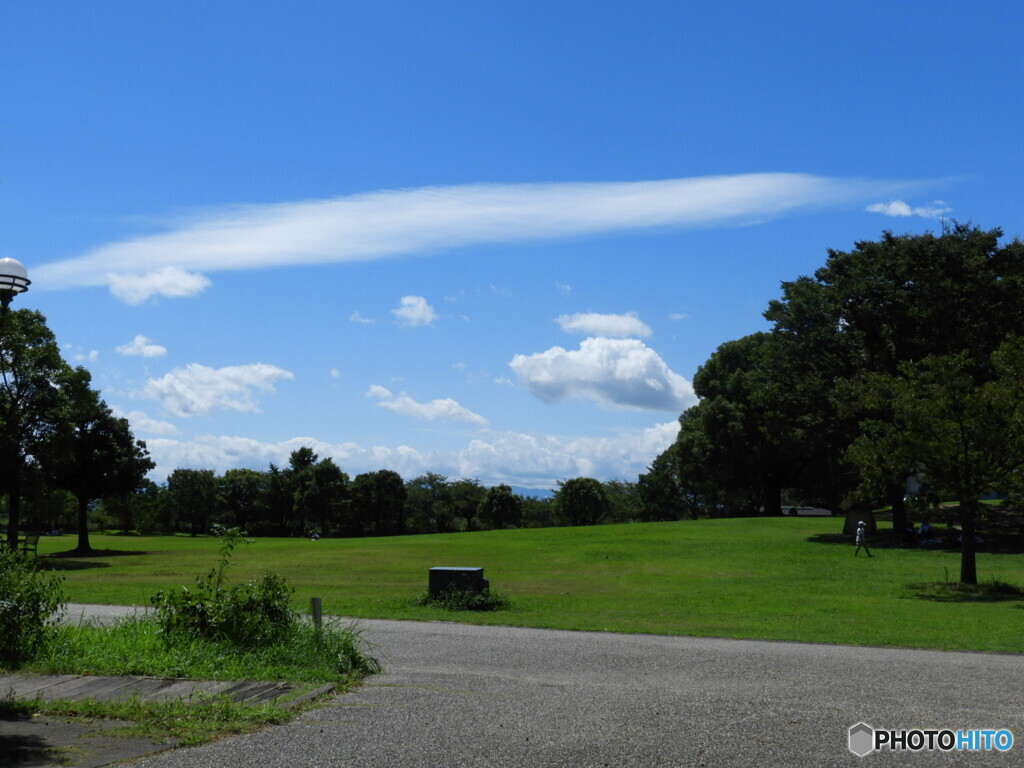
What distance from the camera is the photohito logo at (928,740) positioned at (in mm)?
7262

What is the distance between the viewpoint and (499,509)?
10031 cm

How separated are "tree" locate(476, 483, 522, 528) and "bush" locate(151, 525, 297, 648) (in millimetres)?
89101

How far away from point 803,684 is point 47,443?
38.3 m

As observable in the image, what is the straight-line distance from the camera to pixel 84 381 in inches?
1615

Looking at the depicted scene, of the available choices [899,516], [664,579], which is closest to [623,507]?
[899,516]

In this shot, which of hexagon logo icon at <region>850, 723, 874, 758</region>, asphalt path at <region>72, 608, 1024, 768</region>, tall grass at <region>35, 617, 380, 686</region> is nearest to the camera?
asphalt path at <region>72, 608, 1024, 768</region>

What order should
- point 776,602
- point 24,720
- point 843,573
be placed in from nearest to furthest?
1. point 24,720
2. point 776,602
3. point 843,573

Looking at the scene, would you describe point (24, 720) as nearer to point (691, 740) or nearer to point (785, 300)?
point (691, 740)

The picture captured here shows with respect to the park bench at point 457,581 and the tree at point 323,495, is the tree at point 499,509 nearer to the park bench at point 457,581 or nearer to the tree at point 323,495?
the tree at point 323,495

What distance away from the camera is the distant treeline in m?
95.1

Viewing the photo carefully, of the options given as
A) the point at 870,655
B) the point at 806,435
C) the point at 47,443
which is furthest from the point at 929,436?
the point at 47,443

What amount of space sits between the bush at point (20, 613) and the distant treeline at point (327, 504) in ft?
271

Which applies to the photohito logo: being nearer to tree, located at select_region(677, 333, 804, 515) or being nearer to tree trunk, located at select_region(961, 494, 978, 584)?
tree trunk, located at select_region(961, 494, 978, 584)

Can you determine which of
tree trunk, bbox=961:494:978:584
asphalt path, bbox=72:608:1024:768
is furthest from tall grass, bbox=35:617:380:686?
tree trunk, bbox=961:494:978:584
